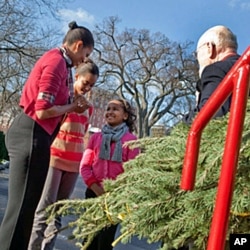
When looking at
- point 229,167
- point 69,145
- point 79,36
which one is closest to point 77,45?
point 79,36

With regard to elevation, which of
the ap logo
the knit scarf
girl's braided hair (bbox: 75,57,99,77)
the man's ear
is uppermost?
girl's braided hair (bbox: 75,57,99,77)

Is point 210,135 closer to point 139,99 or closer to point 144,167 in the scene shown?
point 144,167

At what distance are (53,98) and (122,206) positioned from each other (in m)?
1.01

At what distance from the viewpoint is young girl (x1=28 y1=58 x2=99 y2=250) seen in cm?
270

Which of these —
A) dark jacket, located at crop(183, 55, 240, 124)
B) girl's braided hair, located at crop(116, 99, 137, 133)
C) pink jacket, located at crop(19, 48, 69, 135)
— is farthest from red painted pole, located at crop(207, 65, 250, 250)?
girl's braided hair, located at crop(116, 99, 137, 133)

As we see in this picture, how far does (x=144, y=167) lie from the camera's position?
133 centimetres

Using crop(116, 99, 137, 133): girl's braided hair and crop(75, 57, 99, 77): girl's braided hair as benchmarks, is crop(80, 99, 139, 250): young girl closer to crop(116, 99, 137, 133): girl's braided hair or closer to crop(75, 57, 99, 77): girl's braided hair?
crop(116, 99, 137, 133): girl's braided hair

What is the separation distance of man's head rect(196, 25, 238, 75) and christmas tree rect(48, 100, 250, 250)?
101 cm

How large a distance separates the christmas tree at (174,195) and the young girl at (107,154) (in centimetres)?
149

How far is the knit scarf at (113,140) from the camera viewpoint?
9.66 feet

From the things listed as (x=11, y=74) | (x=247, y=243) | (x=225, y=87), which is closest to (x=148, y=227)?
(x=247, y=243)

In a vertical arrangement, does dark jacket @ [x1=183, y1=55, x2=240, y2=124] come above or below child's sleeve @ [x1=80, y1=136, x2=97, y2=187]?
above

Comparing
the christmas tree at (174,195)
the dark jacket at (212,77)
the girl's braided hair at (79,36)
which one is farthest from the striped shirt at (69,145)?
the christmas tree at (174,195)

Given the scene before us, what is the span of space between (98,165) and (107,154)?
111mm
